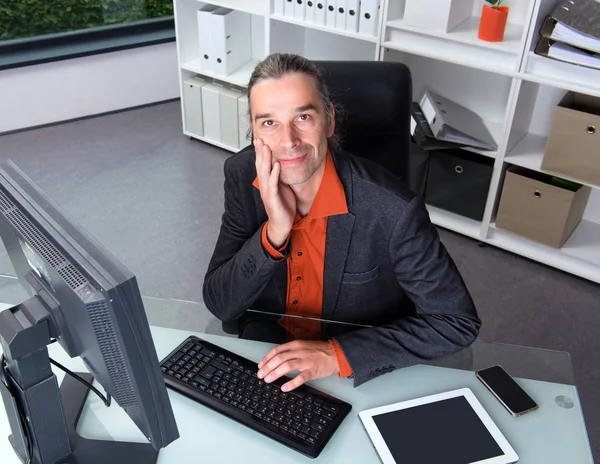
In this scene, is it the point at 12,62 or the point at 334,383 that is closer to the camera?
the point at 334,383

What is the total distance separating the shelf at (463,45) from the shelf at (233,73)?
929mm

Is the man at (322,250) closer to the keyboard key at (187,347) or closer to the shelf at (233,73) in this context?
the keyboard key at (187,347)

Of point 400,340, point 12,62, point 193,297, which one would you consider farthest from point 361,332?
point 12,62

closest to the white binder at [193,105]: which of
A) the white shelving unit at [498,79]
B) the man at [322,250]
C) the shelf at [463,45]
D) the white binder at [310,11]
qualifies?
the white shelving unit at [498,79]

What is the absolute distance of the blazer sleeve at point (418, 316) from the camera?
1311 mm

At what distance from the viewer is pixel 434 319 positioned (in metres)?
1.38

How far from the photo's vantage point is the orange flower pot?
2.48m

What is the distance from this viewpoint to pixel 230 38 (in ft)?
11.3

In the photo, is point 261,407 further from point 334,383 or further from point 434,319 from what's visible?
point 434,319

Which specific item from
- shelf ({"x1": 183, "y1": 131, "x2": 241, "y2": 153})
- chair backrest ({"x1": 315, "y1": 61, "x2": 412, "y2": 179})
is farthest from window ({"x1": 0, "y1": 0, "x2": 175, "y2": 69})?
chair backrest ({"x1": 315, "y1": 61, "x2": 412, "y2": 179})

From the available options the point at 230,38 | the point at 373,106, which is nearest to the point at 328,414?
the point at 373,106

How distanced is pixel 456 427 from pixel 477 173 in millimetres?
1793

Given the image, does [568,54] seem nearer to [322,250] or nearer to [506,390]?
[322,250]

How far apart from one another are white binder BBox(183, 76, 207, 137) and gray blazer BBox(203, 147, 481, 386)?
7.19 feet
